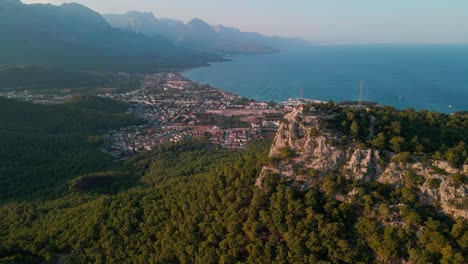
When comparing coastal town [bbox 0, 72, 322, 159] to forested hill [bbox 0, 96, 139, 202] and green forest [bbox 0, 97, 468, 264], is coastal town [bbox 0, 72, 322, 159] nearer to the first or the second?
forested hill [bbox 0, 96, 139, 202]

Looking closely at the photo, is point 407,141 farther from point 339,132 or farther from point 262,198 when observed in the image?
point 262,198

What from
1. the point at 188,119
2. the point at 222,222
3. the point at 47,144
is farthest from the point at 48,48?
the point at 222,222

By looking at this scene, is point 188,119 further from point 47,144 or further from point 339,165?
point 339,165

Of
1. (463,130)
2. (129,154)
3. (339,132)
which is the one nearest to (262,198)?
(339,132)

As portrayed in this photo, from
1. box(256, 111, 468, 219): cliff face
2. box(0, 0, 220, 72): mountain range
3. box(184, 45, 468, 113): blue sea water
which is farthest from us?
box(0, 0, 220, 72): mountain range

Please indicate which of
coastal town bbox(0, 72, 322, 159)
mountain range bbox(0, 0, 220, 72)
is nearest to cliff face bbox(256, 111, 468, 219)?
coastal town bbox(0, 72, 322, 159)
